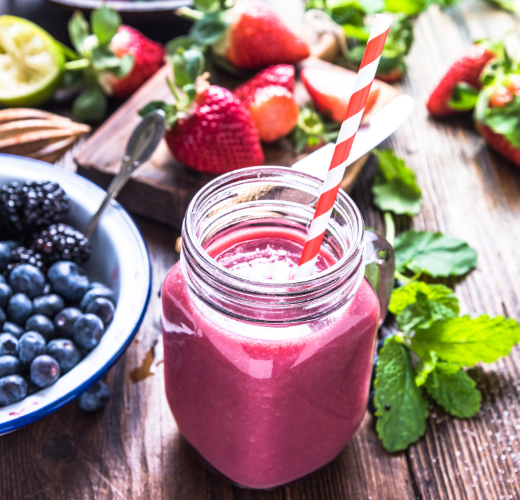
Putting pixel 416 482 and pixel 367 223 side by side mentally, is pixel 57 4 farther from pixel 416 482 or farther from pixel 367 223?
pixel 416 482

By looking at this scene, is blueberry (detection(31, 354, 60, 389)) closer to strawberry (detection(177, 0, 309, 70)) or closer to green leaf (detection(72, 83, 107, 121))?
green leaf (detection(72, 83, 107, 121))

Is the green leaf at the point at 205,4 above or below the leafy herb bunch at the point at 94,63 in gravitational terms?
above

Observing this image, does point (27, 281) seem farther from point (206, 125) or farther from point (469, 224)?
point (469, 224)

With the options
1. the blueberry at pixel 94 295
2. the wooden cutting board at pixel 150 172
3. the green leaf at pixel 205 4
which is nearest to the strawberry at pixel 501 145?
the wooden cutting board at pixel 150 172

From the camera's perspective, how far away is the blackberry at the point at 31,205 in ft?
3.11

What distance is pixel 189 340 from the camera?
2.19 ft

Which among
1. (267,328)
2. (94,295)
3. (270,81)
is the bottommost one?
(94,295)

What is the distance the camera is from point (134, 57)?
137 cm

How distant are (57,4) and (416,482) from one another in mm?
1351

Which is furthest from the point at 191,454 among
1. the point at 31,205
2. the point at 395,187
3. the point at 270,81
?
the point at 270,81

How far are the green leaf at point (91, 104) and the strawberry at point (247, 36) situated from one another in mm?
261

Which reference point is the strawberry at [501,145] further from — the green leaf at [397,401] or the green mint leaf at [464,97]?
the green leaf at [397,401]

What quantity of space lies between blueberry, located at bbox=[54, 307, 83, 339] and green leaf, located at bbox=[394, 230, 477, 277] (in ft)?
1.85

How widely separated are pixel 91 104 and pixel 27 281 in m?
0.60
